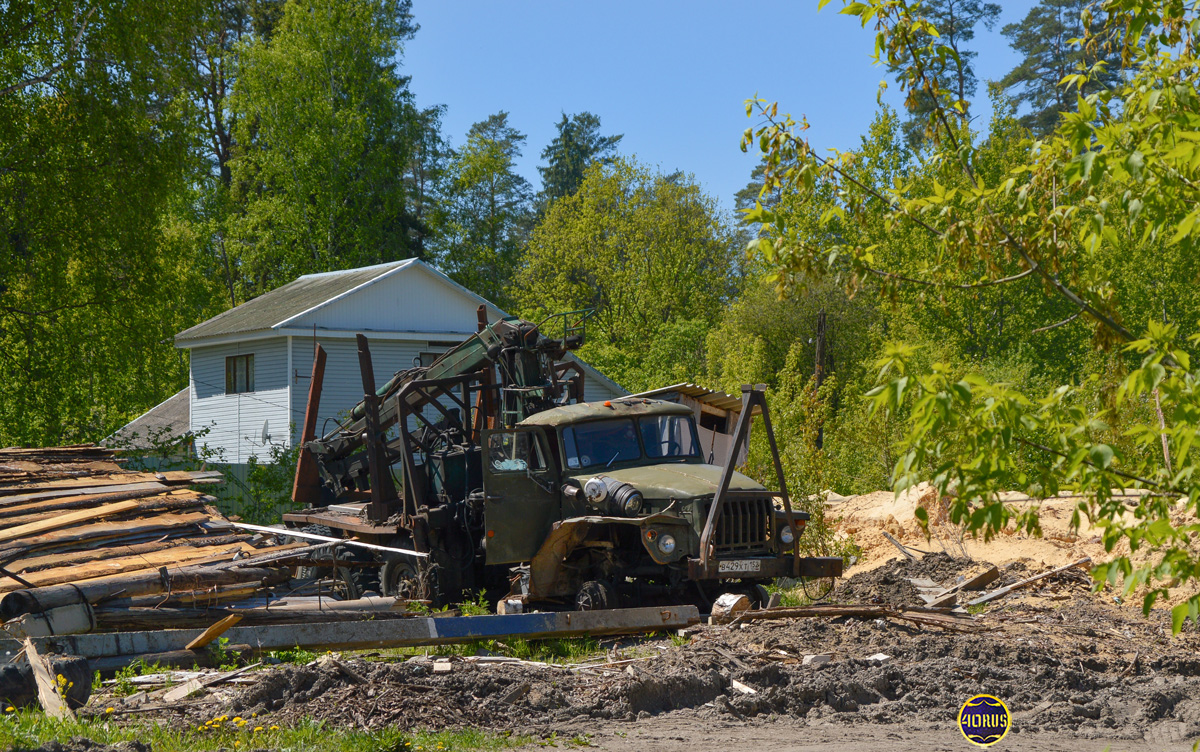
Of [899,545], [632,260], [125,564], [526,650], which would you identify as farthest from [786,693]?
[632,260]

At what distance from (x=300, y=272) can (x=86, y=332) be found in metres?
17.6

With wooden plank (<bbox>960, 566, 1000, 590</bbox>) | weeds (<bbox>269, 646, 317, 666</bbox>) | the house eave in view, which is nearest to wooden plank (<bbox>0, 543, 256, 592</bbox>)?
weeds (<bbox>269, 646, 317, 666</bbox>)

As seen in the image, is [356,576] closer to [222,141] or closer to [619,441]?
[619,441]

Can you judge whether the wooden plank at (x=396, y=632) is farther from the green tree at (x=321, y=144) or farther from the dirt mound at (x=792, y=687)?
the green tree at (x=321, y=144)

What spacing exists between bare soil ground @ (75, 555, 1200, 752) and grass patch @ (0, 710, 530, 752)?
247 millimetres

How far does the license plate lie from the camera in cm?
1102

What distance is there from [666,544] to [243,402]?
21516 mm

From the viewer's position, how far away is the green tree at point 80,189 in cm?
1998

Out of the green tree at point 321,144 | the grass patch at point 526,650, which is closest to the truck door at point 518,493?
the grass patch at point 526,650

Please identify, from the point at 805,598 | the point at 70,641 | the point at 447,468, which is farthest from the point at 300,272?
Answer: the point at 70,641

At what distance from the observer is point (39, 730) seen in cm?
620

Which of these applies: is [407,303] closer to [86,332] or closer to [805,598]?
[86,332]

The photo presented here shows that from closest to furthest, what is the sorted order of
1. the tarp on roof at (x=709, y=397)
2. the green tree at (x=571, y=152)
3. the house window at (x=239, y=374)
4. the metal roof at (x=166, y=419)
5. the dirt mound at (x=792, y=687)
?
the dirt mound at (x=792, y=687) < the tarp on roof at (x=709, y=397) < the house window at (x=239, y=374) < the metal roof at (x=166, y=419) < the green tree at (x=571, y=152)

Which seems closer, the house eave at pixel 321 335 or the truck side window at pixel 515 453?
the truck side window at pixel 515 453
